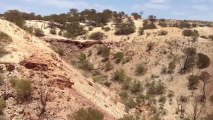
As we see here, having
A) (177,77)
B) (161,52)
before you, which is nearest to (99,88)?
Answer: (177,77)

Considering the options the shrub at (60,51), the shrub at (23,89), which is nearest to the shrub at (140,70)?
the shrub at (60,51)

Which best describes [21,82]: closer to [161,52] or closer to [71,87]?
[71,87]

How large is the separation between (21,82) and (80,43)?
3451 centimetres

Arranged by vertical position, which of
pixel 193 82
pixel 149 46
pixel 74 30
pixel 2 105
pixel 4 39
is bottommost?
pixel 193 82

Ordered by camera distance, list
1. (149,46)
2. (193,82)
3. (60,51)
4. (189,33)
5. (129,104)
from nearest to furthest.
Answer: (129,104) → (193,82) → (60,51) → (149,46) → (189,33)

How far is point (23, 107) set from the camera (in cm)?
2802

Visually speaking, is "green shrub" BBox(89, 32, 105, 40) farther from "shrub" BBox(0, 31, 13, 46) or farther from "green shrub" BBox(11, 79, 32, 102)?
"green shrub" BBox(11, 79, 32, 102)

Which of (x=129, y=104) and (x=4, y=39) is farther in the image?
(x=129, y=104)

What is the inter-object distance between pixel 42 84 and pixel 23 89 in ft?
5.18

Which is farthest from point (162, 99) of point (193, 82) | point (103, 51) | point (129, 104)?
point (103, 51)

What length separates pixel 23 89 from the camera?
28109 millimetres

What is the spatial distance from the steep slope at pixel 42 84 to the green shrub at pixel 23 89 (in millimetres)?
340

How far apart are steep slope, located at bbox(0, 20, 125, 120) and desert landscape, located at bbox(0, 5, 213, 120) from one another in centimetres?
5

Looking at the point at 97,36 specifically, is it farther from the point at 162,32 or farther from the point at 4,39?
the point at 4,39
